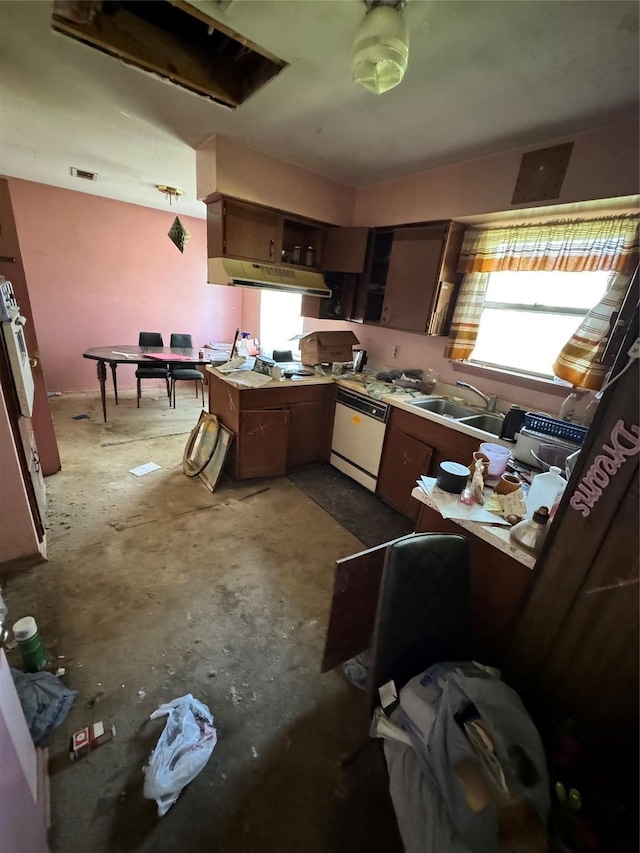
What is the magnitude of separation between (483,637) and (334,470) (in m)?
2.11

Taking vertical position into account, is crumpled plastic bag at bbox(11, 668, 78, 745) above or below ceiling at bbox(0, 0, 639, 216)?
below

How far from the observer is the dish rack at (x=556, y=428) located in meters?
1.58

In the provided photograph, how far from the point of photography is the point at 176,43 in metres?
1.56

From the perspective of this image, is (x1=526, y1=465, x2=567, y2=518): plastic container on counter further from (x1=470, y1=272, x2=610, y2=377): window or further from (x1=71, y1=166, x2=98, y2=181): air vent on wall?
(x1=71, y1=166, x2=98, y2=181): air vent on wall

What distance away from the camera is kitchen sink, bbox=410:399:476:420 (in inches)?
103

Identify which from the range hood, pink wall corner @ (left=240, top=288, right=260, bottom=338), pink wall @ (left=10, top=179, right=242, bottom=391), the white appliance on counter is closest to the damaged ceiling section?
the range hood

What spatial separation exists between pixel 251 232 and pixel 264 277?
1.18ft

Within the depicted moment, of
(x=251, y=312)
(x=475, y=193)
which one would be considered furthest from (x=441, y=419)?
(x=251, y=312)

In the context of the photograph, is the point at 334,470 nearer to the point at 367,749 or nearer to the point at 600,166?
the point at 367,749

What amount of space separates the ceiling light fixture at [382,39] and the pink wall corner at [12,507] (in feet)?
6.99

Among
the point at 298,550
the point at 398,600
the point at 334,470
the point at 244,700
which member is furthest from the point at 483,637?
the point at 334,470

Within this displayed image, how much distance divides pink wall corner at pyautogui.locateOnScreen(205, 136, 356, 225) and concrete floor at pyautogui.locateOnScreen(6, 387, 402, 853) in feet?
7.75

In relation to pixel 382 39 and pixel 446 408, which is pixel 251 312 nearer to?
pixel 446 408

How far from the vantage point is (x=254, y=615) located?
180 centimetres
